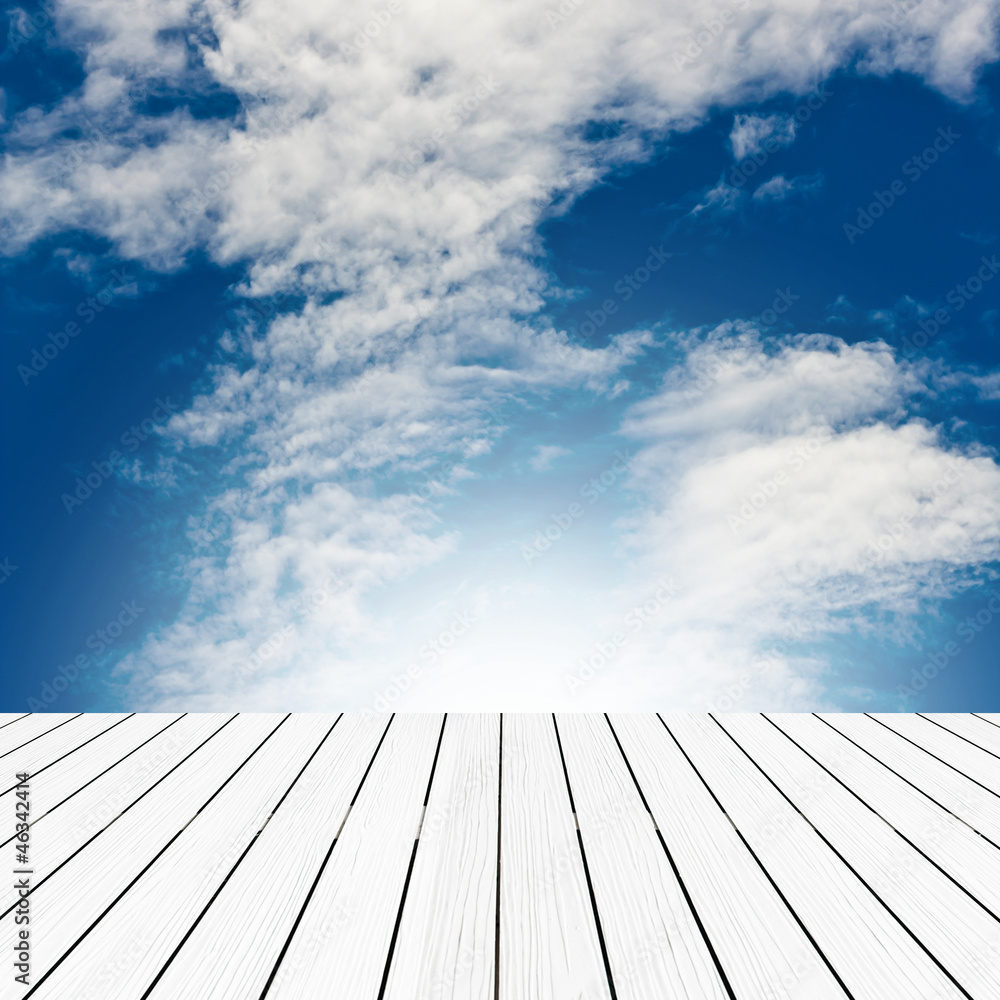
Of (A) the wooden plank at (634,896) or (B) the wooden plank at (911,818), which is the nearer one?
(A) the wooden plank at (634,896)

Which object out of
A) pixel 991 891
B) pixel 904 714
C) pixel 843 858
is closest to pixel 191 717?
pixel 843 858

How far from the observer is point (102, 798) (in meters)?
1.51

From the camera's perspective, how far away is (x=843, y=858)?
1.26 metres

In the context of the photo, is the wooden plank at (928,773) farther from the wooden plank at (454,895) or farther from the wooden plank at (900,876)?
the wooden plank at (454,895)

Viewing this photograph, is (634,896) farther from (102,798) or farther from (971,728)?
(971,728)

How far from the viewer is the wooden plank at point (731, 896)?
0.95m

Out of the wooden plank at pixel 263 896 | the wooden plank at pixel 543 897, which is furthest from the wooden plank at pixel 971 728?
the wooden plank at pixel 263 896

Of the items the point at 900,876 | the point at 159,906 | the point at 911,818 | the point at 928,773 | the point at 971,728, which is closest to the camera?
the point at 159,906

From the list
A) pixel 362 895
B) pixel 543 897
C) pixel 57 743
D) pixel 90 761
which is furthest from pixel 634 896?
pixel 57 743

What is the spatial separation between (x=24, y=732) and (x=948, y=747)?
2630 millimetres

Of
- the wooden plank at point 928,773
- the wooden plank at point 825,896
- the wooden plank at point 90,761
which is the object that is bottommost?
the wooden plank at point 825,896

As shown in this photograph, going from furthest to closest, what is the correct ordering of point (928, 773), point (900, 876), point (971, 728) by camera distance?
1. point (971, 728)
2. point (928, 773)
3. point (900, 876)

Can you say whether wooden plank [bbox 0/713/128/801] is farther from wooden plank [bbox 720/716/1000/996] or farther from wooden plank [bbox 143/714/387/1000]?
wooden plank [bbox 720/716/1000/996]

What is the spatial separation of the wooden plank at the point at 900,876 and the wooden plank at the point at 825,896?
0.02m
